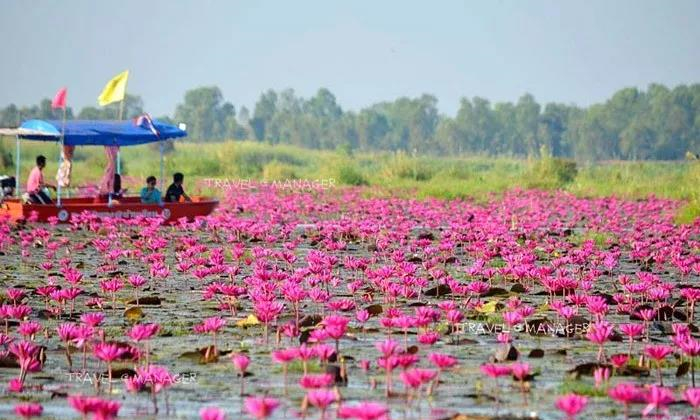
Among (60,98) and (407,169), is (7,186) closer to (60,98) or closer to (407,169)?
(60,98)

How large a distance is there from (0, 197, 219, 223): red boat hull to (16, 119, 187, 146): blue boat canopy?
3.52 feet

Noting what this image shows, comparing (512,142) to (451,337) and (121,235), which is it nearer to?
(121,235)

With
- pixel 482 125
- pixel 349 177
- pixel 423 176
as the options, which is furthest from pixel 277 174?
pixel 482 125

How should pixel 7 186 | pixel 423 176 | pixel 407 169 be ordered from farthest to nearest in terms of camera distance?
1. pixel 407 169
2. pixel 423 176
3. pixel 7 186

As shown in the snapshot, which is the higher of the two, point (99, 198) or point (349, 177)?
point (349, 177)

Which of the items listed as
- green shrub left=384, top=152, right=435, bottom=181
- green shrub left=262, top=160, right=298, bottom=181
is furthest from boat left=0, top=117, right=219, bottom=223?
green shrub left=262, top=160, right=298, bottom=181

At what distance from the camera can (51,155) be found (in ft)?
175

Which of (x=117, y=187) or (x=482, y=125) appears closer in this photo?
(x=117, y=187)

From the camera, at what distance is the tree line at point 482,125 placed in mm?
110125

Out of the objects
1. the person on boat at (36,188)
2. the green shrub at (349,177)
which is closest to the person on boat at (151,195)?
the person on boat at (36,188)

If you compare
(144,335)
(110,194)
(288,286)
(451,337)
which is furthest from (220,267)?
(110,194)

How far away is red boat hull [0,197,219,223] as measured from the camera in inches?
703

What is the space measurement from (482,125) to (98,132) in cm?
10316

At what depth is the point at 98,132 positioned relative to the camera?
63.7 feet
